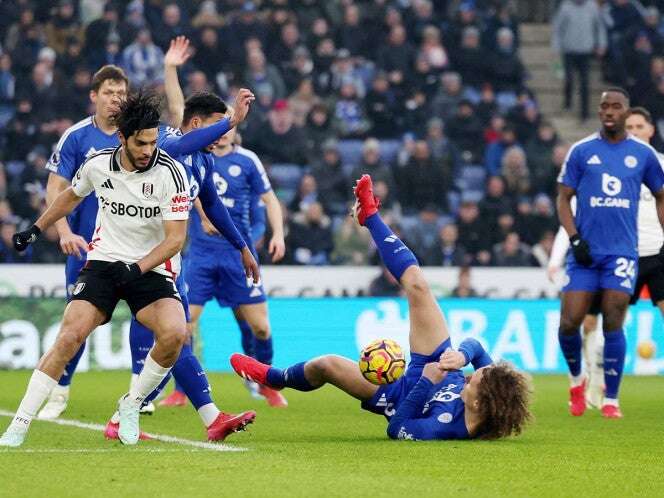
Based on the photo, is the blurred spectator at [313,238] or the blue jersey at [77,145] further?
the blurred spectator at [313,238]

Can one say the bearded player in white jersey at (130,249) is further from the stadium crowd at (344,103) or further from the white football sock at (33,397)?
the stadium crowd at (344,103)

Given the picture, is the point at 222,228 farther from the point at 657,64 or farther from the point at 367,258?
the point at 657,64

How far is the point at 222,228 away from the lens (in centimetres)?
943

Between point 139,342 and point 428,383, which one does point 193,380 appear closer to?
point 139,342

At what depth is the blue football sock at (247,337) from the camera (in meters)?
13.5

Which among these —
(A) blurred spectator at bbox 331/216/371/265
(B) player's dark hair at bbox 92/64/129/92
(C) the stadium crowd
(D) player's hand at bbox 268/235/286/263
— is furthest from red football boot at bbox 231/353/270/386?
(A) blurred spectator at bbox 331/216/371/265

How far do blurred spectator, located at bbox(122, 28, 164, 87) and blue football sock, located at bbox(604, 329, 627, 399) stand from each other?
11.1 m

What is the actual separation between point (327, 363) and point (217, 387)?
19.0 ft

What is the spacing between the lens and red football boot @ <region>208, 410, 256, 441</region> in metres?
8.80

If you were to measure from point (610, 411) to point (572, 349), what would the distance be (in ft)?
2.07

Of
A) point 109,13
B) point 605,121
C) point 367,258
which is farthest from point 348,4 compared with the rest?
point 605,121

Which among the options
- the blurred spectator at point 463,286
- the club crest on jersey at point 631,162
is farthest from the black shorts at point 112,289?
the blurred spectator at point 463,286

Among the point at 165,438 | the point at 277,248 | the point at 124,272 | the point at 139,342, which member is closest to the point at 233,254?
the point at 277,248

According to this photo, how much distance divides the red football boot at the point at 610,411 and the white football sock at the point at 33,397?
5.38 m
